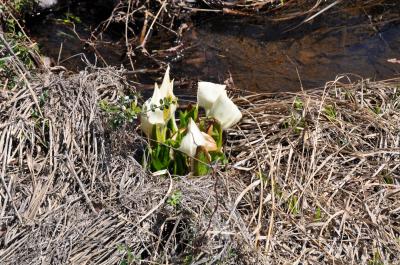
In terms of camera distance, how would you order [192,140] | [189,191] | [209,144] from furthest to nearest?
[209,144] → [192,140] → [189,191]

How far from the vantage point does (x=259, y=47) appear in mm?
4973

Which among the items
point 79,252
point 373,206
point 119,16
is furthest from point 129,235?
point 119,16

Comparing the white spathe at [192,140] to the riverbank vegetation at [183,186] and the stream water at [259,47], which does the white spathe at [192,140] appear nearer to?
the riverbank vegetation at [183,186]

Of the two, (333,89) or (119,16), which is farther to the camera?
(119,16)

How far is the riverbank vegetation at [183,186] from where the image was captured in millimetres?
2664

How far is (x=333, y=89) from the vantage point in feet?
12.6

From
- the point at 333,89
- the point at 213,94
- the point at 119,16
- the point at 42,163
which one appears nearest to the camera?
the point at 42,163

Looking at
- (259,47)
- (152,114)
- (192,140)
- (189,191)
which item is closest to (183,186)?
(189,191)

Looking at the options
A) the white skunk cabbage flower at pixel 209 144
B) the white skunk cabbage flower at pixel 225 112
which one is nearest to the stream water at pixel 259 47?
the white skunk cabbage flower at pixel 225 112

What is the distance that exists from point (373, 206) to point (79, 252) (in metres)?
1.29

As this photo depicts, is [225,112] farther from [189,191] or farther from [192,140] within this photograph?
[189,191]

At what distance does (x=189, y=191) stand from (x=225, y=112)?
55 cm

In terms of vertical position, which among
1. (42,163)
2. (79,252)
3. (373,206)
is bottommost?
(373,206)

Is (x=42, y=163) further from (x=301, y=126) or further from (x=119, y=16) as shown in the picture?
(x=119, y=16)
